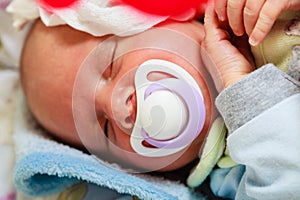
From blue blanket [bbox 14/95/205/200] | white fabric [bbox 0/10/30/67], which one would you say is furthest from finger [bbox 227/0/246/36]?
white fabric [bbox 0/10/30/67]

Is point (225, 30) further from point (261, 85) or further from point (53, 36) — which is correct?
point (53, 36)

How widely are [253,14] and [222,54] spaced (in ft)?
0.26

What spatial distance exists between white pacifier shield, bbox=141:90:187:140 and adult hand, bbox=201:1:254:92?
0.22 feet

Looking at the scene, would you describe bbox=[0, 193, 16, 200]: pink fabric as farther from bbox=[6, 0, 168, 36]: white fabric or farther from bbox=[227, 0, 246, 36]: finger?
bbox=[227, 0, 246, 36]: finger

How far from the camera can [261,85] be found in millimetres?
683

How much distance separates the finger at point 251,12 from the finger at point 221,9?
0.16 feet

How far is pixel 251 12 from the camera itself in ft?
2.29

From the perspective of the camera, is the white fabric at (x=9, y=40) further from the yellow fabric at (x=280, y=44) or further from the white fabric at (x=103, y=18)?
the yellow fabric at (x=280, y=44)

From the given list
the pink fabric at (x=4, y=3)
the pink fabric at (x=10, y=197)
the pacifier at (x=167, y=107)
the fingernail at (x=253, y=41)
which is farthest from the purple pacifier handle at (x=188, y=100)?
the pink fabric at (x=4, y=3)

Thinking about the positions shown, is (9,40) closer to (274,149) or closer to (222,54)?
(222,54)

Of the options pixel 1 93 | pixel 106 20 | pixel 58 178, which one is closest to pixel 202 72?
pixel 106 20

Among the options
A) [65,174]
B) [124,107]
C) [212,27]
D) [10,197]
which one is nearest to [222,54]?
[212,27]

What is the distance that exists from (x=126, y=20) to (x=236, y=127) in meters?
0.24

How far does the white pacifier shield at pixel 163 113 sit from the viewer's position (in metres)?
0.72
